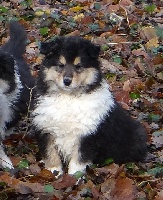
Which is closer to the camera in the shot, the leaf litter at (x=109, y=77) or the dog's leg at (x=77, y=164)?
the leaf litter at (x=109, y=77)

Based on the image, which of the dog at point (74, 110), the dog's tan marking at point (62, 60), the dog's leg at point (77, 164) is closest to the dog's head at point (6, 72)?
the dog at point (74, 110)

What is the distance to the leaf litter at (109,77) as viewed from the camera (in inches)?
212

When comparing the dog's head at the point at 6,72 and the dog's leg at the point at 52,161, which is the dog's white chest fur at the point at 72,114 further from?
the dog's head at the point at 6,72

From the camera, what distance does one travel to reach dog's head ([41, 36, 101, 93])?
Result: 584 centimetres

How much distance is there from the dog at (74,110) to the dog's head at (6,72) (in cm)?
84

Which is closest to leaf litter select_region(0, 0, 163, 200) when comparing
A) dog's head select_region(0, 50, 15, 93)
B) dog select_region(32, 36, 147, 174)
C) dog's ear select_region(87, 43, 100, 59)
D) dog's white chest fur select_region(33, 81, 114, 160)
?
dog select_region(32, 36, 147, 174)

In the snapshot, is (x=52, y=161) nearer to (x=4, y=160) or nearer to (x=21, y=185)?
(x=4, y=160)

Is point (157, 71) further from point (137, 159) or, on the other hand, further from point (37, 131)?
point (37, 131)

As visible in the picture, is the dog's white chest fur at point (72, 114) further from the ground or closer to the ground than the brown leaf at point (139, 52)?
further from the ground

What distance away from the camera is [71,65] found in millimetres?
5875

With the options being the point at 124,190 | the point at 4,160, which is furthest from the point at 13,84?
the point at 124,190

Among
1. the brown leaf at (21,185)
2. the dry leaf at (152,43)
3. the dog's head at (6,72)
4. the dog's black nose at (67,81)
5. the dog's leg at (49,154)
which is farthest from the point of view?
the dry leaf at (152,43)

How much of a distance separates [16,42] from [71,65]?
2395 mm

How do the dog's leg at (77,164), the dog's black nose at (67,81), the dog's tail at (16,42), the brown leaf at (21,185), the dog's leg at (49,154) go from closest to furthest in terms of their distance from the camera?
the brown leaf at (21,185)
the dog's black nose at (67,81)
the dog's leg at (77,164)
the dog's leg at (49,154)
the dog's tail at (16,42)
